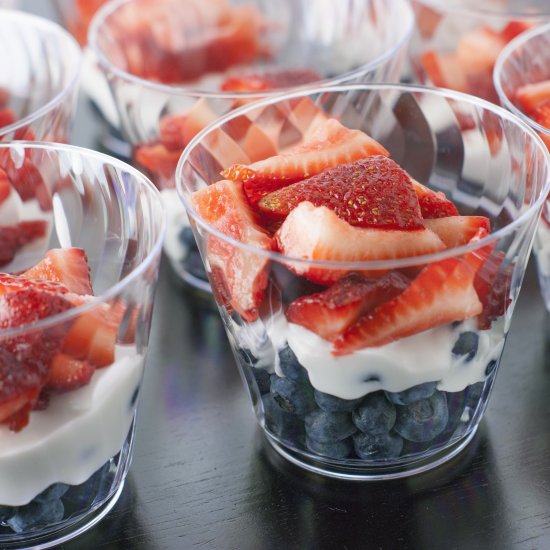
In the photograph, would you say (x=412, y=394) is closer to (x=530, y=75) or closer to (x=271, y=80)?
(x=530, y=75)

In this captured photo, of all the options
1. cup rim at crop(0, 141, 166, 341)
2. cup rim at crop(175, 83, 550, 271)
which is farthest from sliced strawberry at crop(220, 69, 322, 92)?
cup rim at crop(0, 141, 166, 341)

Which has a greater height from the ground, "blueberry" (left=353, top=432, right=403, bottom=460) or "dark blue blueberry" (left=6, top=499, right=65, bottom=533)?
"blueberry" (left=353, top=432, right=403, bottom=460)

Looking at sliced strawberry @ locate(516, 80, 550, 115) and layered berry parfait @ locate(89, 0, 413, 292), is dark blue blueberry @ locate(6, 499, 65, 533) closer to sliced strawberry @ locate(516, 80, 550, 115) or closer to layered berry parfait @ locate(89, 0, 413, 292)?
layered berry parfait @ locate(89, 0, 413, 292)

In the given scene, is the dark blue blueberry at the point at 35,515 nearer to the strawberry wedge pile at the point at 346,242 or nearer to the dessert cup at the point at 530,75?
the strawberry wedge pile at the point at 346,242

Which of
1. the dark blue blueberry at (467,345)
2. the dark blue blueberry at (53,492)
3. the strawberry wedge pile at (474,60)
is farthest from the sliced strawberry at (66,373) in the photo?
the strawberry wedge pile at (474,60)

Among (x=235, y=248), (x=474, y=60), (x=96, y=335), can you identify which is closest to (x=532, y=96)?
(x=474, y=60)
